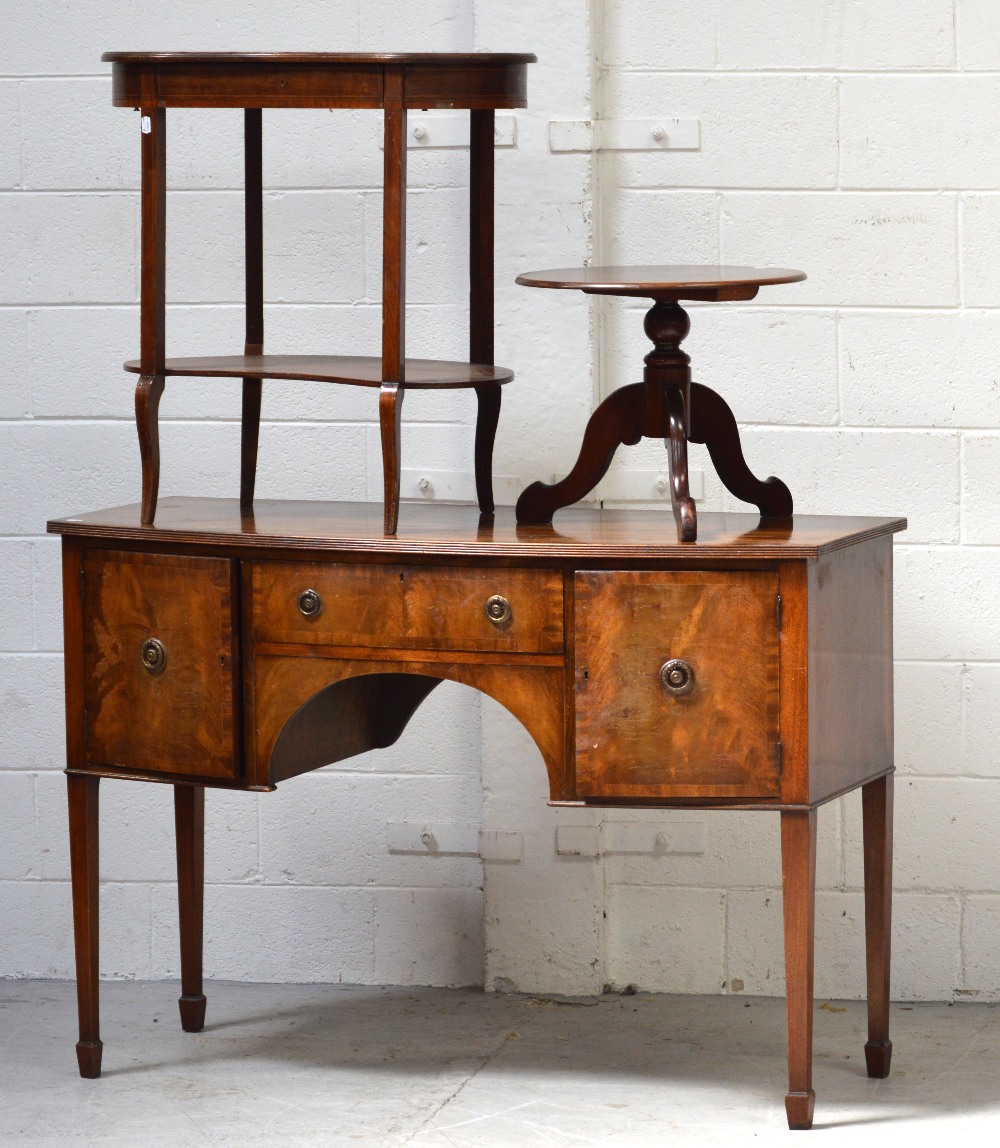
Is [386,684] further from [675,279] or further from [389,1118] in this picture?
[675,279]

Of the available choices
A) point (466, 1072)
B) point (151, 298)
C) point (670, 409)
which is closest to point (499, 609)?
point (670, 409)

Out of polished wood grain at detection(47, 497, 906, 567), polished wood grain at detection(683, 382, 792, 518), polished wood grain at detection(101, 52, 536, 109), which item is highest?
polished wood grain at detection(101, 52, 536, 109)

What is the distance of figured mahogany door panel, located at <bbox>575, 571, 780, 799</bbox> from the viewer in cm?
276

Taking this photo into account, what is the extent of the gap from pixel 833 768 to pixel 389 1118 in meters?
0.90

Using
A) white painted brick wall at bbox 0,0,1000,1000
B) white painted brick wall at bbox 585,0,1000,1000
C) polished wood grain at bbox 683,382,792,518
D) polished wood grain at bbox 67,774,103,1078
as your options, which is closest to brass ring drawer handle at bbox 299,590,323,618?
polished wood grain at bbox 67,774,103,1078

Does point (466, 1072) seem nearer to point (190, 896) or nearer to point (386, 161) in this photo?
point (190, 896)

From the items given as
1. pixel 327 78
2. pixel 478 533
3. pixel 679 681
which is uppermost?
pixel 327 78

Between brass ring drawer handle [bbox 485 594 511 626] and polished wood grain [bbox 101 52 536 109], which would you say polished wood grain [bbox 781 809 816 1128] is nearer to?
brass ring drawer handle [bbox 485 594 511 626]

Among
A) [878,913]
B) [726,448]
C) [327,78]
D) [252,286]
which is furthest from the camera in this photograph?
[252,286]

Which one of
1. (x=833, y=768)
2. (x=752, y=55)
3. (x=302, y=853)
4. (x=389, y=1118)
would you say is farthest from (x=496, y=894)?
(x=752, y=55)

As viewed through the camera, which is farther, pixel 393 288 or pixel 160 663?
pixel 160 663

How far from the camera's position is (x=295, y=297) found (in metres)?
3.67

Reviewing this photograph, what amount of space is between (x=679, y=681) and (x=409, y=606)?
434 mm

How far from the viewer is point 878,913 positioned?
316 cm
